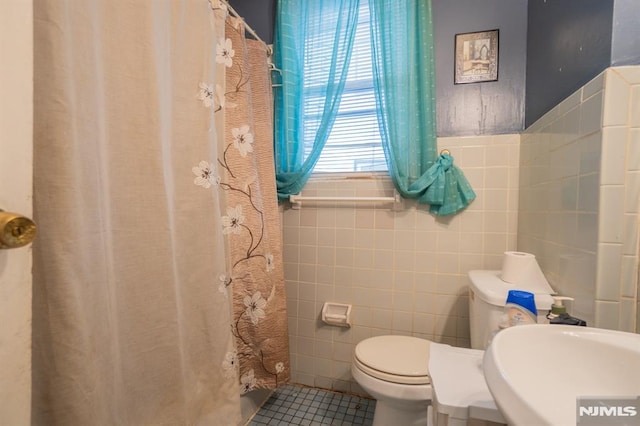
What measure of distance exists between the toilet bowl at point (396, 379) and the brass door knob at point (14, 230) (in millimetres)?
1099

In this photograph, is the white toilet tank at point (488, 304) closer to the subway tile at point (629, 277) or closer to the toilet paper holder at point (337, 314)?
the subway tile at point (629, 277)

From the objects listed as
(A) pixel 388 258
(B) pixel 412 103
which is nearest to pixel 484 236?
(A) pixel 388 258

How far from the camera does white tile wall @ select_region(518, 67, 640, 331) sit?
711 millimetres

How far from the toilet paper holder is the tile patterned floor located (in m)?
0.40

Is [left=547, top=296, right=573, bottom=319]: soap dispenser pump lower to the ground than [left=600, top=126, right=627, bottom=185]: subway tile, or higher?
lower

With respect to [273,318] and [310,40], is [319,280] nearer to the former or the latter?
[273,318]

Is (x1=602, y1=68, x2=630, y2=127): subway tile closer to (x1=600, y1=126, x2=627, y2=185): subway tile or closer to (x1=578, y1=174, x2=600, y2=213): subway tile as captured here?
(x1=600, y1=126, x2=627, y2=185): subway tile

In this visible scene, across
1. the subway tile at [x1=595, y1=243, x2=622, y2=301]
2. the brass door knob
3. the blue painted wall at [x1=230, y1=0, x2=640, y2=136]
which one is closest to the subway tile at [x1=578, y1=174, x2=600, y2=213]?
the subway tile at [x1=595, y1=243, x2=622, y2=301]

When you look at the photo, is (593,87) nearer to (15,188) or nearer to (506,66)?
(506,66)

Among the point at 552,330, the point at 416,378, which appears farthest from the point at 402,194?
the point at 552,330

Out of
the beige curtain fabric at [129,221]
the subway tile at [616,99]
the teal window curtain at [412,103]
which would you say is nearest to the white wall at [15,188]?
the beige curtain fabric at [129,221]

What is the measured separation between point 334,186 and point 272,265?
560 millimetres

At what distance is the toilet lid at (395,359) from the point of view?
106cm

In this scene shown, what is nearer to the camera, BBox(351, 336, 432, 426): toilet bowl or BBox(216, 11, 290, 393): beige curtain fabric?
BBox(351, 336, 432, 426): toilet bowl
